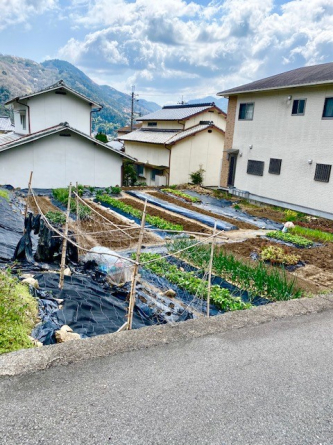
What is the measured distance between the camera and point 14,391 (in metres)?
2.57

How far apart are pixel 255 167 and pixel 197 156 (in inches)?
281

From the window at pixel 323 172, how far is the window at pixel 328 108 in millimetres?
2233

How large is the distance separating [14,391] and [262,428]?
6.36 feet

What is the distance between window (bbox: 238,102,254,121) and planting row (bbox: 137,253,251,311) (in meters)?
13.6

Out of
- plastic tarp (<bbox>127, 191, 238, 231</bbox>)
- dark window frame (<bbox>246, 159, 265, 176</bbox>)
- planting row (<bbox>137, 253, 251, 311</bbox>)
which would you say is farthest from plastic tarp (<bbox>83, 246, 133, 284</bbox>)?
dark window frame (<bbox>246, 159, 265, 176</bbox>)

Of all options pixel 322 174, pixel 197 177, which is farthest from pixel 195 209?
pixel 197 177

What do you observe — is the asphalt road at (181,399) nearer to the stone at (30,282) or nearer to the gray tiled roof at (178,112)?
the stone at (30,282)

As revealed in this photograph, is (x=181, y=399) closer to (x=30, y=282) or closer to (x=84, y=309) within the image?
(x=84, y=309)

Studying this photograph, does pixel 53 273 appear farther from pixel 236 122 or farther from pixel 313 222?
pixel 236 122

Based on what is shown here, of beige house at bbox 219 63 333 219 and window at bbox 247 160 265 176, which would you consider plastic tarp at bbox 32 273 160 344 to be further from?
window at bbox 247 160 265 176

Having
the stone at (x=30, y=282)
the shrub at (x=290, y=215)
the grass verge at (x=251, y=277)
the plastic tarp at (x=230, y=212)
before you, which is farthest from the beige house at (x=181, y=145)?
the stone at (x=30, y=282)

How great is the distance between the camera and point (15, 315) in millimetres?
3730

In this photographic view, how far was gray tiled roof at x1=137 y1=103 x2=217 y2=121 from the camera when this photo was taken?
84.8 feet

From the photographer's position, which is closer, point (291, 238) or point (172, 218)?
point (291, 238)
